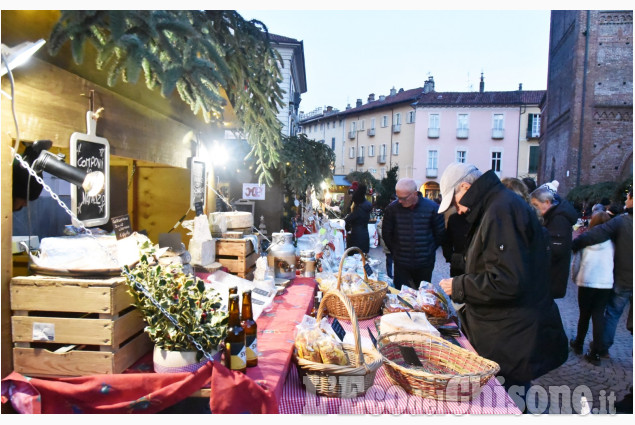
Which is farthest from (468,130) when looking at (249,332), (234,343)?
(234,343)

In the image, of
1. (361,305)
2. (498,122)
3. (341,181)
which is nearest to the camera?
(361,305)

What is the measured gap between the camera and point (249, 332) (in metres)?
1.95

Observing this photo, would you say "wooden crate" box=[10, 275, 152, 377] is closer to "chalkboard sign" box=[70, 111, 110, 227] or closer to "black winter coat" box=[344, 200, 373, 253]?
"chalkboard sign" box=[70, 111, 110, 227]

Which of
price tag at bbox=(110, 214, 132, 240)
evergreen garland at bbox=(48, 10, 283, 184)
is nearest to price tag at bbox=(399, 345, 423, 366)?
evergreen garland at bbox=(48, 10, 283, 184)

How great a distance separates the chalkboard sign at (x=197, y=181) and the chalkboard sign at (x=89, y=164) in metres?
1.37

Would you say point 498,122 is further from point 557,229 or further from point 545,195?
point 557,229

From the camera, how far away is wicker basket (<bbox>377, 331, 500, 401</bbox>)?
1.79 m

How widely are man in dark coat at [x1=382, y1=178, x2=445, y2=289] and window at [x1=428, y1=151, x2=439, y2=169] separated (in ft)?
101

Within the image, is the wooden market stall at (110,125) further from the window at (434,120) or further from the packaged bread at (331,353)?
the window at (434,120)

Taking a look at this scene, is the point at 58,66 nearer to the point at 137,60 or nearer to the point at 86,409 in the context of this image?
the point at 137,60

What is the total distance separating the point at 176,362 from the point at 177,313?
0.20 meters

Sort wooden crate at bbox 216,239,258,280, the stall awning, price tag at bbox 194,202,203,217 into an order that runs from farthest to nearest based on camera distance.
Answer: the stall awning → price tag at bbox 194,202,203,217 → wooden crate at bbox 216,239,258,280

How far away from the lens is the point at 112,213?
4.16 meters

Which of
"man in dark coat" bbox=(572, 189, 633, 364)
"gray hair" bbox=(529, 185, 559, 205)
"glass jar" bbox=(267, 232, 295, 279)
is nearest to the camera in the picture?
"glass jar" bbox=(267, 232, 295, 279)
